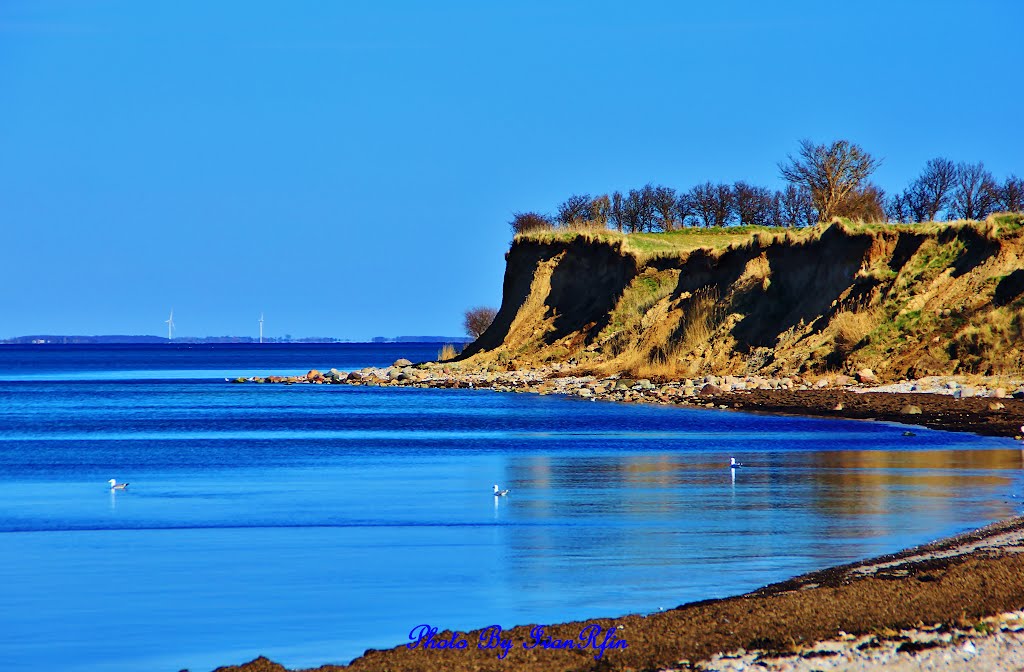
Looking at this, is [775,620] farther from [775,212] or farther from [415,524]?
[775,212]

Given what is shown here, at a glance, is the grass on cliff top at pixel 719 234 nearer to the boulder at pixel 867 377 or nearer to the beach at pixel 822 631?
the boulder at pixel 867 377

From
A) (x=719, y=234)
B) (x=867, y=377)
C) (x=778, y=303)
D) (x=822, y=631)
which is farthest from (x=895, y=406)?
(x=719, y=234)

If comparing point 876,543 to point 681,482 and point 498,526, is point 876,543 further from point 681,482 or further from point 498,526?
point 681,482

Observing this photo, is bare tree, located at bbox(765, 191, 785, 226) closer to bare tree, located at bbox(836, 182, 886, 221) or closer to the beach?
bare tree, located at bbox(836, 182, 886, 221)

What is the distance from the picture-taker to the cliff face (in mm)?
42531

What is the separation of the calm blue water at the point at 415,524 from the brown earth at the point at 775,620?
69cm

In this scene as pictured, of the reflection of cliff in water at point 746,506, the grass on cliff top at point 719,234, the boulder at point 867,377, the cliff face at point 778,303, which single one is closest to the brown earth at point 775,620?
the reflection of cliff in water at point 746,506

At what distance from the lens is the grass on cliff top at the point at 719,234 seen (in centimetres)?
4466

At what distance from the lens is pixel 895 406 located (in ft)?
119

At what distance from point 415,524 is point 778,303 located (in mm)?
37104

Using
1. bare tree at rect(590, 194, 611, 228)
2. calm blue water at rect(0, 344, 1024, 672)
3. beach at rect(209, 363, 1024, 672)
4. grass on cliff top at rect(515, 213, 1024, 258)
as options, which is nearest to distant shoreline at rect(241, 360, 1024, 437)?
calm blue water at rect(0, 344, 1024, 672)

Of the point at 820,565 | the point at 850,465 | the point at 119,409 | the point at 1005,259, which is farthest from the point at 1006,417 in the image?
the point at 119,409

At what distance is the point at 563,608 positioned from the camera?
11562mm

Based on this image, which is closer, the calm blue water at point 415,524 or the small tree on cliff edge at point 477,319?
the calm blue water at point 415,524
